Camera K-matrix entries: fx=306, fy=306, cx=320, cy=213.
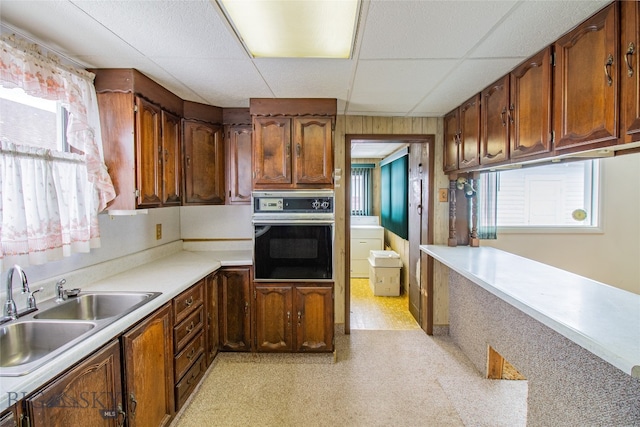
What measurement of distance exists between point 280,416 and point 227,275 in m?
1.20

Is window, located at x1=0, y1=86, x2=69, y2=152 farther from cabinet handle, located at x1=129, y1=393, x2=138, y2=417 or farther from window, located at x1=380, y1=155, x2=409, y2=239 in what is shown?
window, located at x1=380, y1=155, x2=409, y2=239

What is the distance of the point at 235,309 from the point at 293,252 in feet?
2.47

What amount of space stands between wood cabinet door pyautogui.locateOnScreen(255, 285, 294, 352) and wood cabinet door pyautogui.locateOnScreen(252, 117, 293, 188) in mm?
947

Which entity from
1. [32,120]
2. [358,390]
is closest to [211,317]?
[358,390]

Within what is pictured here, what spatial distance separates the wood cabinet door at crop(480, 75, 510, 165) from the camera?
2066mm

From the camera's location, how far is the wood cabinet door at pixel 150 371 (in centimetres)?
153

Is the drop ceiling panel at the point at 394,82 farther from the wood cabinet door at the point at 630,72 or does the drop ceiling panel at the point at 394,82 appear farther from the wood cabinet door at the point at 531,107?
the wood cabinet door at the point at 630,72

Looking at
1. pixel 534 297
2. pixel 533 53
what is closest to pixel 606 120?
pixel 533 53

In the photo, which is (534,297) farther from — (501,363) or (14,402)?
(14,402)

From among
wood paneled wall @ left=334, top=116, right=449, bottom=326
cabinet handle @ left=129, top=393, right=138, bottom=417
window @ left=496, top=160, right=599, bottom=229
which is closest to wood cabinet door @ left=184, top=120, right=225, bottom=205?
wood paneled wall @ left=334, top=116, right=449, bottom=326

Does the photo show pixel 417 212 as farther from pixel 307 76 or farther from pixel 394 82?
pixel 307 76

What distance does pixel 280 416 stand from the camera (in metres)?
2.06

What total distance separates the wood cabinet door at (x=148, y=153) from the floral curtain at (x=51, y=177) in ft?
0.64

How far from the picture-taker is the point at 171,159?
2516mm
